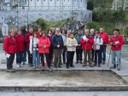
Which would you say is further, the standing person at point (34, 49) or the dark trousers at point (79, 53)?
the dark trousers at point (79, 53)

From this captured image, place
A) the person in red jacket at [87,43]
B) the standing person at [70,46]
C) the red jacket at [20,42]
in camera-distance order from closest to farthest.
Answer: the standing person at [70,46]
the red jacket at [20,42]
the person in red jacket at [87,43]

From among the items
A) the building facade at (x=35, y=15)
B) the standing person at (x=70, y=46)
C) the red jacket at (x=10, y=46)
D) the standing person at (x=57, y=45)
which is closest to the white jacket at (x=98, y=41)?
the standing person at (x=70, y=46)

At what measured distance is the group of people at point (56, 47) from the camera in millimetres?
12297

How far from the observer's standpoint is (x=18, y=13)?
56.3 m

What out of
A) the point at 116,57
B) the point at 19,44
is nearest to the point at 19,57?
the point at 19,44

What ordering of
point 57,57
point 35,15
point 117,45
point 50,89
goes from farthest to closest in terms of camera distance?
point 35,15 < point 57,57 < point 117,45 < point 50,89

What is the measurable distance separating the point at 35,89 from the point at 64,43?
14.3 feet

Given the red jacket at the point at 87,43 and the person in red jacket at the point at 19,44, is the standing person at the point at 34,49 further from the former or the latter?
the red jacket at the point at 87,43

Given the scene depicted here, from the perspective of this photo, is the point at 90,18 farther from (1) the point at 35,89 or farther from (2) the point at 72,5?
(1) the point at 35,89

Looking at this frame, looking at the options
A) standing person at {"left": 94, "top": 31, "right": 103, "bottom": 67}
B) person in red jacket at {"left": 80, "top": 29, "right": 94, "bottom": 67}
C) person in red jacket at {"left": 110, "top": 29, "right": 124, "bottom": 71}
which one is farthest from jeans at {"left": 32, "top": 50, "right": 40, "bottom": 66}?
person in red jacket at {"left": 110, "top": 29, "right": 124, "bottom": 71}

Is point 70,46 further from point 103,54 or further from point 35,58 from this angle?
point 103,54

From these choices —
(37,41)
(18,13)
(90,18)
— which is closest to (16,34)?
(37,41)

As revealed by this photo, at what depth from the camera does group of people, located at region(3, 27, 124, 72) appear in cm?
1230

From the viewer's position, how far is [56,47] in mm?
12750
